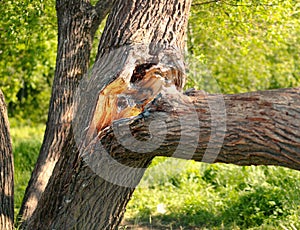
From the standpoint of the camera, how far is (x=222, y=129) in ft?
10.4

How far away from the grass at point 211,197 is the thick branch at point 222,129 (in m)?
2.17

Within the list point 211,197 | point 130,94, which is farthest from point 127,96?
point 211,197

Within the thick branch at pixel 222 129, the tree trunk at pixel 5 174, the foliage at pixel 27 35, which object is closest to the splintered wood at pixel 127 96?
the thick branch at pixel 222 129

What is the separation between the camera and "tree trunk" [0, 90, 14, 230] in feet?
15.0

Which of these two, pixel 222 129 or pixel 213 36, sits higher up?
pixel 213 36

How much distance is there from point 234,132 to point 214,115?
0.55 feet

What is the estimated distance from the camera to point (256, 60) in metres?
13.9

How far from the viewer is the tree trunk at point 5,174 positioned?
180 inches

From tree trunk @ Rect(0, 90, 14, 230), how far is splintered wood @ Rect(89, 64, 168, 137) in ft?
3.63

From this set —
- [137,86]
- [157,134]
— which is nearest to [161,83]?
[137,86]

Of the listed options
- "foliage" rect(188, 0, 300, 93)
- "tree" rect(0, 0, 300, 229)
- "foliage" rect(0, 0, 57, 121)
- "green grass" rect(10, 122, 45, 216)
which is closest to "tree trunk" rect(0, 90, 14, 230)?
"tree" rect(0, 0, 300, 229)

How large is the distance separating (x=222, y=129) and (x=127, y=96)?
2.83 feet

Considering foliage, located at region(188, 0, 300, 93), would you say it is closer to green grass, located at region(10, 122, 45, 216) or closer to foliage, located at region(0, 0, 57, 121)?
foliage, located at region(0, 0, 57, 121)

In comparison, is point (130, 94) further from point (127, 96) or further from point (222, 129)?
point (222, 129)
